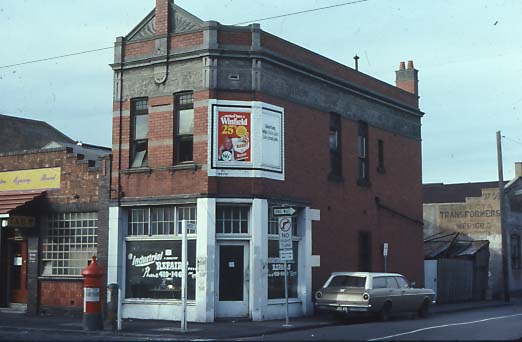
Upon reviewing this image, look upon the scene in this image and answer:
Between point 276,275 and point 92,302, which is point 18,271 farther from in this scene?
point 276,275

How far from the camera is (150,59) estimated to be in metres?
24.2

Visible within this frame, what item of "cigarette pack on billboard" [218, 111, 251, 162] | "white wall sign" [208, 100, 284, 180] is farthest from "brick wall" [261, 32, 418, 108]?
"cigarette pack on billboard" [218, 111, 251, 162]

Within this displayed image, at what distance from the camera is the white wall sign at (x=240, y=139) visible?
22922 mm

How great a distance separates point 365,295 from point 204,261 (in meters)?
4.78

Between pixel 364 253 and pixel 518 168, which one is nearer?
pixel 364 253

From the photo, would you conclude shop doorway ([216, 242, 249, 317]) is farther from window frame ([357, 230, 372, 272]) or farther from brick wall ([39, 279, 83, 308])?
window frame ([357, 230, 372, 272])

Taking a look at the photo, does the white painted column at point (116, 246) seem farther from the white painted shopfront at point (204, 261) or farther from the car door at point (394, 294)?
the car door at point (394, 294)

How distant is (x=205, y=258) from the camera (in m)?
22.3

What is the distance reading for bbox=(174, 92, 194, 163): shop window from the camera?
2347 centimetres

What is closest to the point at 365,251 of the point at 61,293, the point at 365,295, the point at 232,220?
the point at 365,295

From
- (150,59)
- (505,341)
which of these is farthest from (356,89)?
(505,341)

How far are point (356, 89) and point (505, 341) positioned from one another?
44.5 ft

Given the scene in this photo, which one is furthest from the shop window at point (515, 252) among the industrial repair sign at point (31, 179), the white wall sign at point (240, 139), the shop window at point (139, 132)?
the industrial repair sign at point (31, 179)

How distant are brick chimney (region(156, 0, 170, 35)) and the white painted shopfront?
18.1 feet
